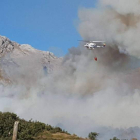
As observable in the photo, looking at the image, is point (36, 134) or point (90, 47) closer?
point (36, 134)

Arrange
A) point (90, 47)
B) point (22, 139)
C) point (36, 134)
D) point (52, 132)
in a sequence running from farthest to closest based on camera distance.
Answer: point (90, 47)
point (52, 132)
point (36, 134)
point (22, 139)

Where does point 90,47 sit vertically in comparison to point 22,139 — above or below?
above

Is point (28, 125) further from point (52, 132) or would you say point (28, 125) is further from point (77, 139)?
point (77, 139)

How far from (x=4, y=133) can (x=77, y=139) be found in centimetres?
2225

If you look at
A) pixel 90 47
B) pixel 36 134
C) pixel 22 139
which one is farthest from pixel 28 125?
pixel 90 47

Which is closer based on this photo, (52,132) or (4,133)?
(4,133)

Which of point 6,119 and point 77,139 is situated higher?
point 6,119

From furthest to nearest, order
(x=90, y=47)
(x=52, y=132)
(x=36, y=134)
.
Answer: (x=90, y=47) → (x=52, y=132) → (x=36, y=134)

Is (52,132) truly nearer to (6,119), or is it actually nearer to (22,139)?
(6,119)

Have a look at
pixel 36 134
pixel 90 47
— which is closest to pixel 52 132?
pixel 36 134

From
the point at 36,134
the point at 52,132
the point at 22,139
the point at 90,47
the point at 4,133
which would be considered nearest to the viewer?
the point at 22,139

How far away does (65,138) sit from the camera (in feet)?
277

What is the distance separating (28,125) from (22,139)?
735 inches

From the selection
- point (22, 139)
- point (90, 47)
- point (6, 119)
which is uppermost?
point (90, 47)
